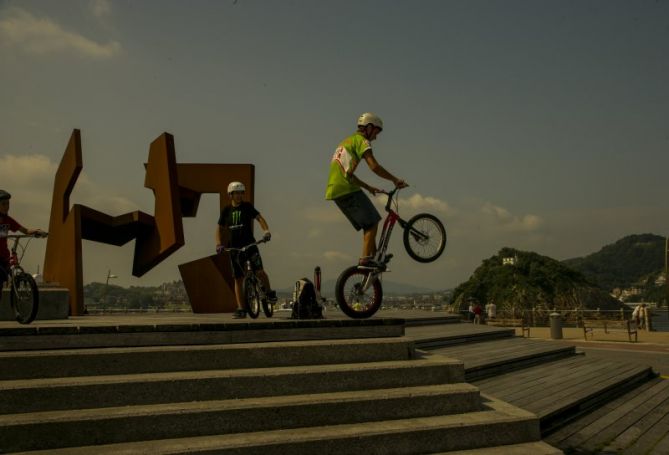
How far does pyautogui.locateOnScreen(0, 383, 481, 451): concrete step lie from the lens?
3.90 m

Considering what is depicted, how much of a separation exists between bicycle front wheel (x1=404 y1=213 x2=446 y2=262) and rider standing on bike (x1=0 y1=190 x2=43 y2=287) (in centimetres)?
500

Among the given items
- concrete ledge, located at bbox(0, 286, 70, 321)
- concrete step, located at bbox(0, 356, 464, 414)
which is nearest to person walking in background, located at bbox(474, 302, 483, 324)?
concrete ledge, located at bbox(0, 286, 70, 321)

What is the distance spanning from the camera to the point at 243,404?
14.5 ft

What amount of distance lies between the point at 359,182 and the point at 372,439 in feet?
11.2

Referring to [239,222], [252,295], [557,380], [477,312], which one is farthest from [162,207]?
[477,312]

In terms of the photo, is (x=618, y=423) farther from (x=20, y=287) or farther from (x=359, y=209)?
(x=20, y=287)

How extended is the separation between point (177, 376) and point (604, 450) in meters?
4.65

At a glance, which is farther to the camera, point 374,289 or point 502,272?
point 502,272

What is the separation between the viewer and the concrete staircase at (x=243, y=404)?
157 inches

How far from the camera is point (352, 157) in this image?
6656 mm

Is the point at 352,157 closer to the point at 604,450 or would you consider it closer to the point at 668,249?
the point at 604,450

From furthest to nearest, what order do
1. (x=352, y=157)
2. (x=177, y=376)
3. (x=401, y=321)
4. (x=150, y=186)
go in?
(x=150, y=186) < (x=352, y=157) < (x=401, y=321) < (x=177, y=376)

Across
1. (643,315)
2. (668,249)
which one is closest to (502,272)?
(643,315)

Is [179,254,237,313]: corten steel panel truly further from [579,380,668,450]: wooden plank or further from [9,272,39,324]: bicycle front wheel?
[579,380,668,450]: wooden plank
